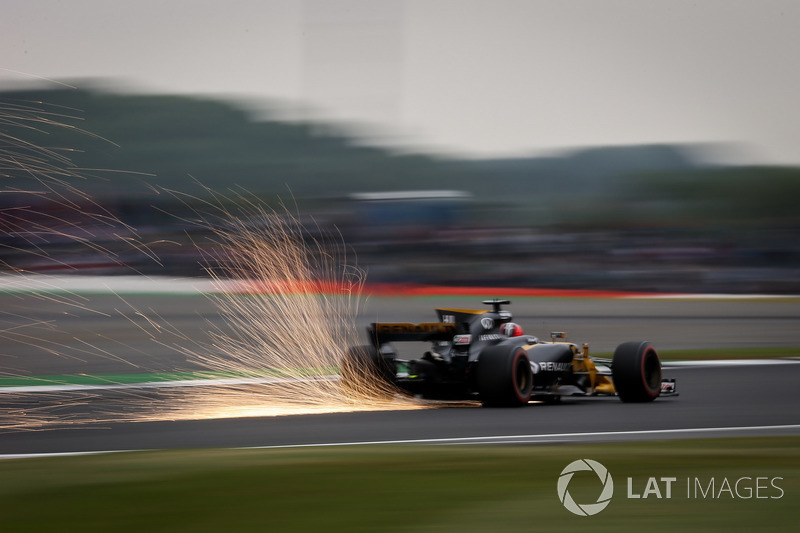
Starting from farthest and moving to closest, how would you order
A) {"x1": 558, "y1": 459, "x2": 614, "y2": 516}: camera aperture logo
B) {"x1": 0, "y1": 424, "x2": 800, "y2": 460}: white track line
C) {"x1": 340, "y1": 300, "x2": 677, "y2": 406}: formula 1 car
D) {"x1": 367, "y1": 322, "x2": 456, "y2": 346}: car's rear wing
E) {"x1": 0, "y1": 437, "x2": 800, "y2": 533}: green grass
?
{"x1": 367, "y1": 322, "x2": 456, "y2": 346}: car's rear wing
{"x1": 340, "y1": 300, "x2": 677, "y2": 406}: formula 1 car
{"x1": 0, "y1": 424, "x2": 800, "y2": 460}: white track line
{"x1": 558, "y1": 459, "x2": 614, "y2": 516}: camera aperture logo
{"x1": 0, "y1": 437, "x2": 800, "y2": 533}: green grass

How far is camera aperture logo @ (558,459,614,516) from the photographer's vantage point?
17.6ft

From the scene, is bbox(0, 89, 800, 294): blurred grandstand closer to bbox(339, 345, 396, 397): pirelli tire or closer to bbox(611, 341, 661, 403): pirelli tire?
bbox(339, 345, 396, 397): pirelli tire

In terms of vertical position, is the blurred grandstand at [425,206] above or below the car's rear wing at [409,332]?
above

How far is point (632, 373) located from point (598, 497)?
5.91 m

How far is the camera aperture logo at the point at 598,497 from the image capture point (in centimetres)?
535

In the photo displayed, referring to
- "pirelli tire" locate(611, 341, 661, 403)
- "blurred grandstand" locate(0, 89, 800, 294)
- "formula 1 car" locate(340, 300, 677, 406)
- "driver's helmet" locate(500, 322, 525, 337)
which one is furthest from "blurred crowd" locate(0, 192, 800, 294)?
"pirelli tire" locate(611, 341, 661, 403)

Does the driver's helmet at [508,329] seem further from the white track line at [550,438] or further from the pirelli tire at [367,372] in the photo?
the white track line at [550,438]

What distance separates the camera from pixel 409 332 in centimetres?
1075

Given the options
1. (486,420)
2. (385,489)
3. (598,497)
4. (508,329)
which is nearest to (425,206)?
(508,329)

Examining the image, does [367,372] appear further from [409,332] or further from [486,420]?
[486,420]

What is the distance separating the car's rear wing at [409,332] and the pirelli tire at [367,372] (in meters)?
0.16

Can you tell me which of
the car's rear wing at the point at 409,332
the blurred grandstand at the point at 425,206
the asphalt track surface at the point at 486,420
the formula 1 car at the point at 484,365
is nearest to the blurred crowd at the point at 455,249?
the blurred grandstand at the point at 425,206

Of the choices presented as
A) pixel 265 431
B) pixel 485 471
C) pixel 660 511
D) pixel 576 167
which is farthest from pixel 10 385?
pixel 576 167

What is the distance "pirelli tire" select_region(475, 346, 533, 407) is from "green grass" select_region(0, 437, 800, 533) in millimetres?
2692
